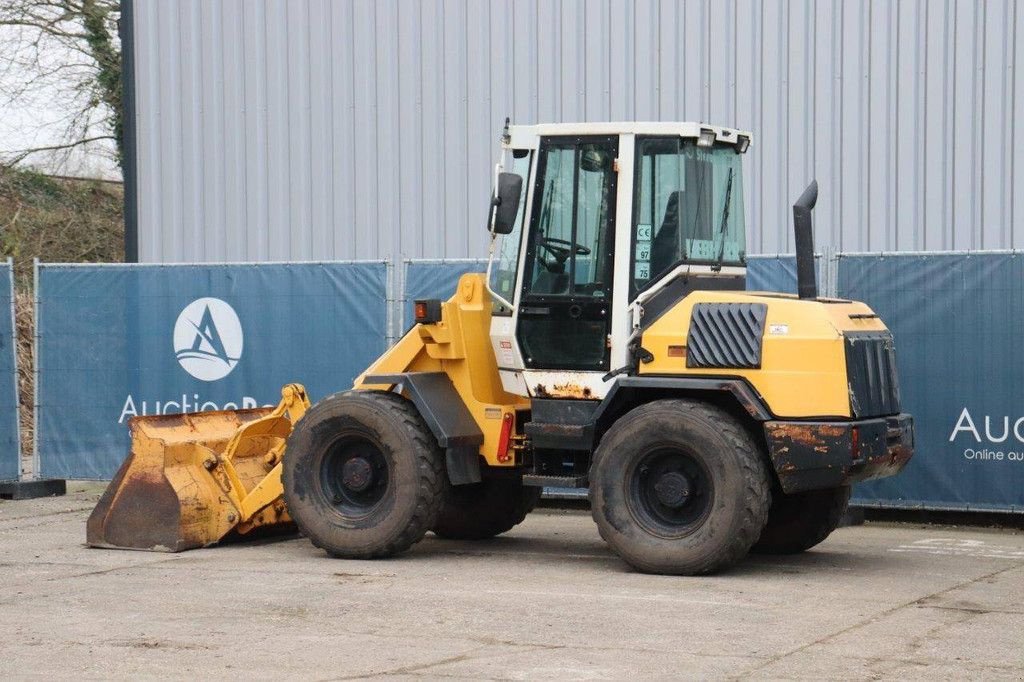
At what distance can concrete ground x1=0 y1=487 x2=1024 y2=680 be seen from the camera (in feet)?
23.6

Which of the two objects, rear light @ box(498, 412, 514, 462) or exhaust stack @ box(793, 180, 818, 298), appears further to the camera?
rear light @ box(498, 412, 514, 462)

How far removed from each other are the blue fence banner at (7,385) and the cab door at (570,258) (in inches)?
237

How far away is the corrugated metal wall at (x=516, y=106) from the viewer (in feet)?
46.2

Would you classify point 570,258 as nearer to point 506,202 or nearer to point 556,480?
point 506,202

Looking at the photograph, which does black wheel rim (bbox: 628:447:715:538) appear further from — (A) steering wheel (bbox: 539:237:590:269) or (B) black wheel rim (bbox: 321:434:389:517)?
(B) black wheel rim (bbox: 321:434:389:517)

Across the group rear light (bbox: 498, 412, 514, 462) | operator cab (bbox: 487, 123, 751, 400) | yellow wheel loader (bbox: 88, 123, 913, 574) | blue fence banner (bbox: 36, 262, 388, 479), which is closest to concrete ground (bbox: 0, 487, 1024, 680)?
yellow wheel loader (bbox: 88, 123, 913, 574)

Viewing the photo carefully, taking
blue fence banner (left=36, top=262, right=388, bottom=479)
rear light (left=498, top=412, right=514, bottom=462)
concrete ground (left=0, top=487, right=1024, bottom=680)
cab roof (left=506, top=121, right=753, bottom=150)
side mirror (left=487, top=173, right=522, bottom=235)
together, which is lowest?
concrete ground (left=0, top=487, right=1024, bottom=680)

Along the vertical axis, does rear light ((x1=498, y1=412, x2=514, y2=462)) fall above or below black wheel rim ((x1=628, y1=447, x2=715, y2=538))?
above

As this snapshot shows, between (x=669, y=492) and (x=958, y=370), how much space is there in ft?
11.3

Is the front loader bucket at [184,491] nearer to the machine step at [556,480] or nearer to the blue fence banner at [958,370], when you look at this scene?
the machine step at [556,480]

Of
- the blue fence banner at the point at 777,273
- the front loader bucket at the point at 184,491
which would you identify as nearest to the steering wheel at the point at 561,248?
the front loader bucket at the point at 184,491

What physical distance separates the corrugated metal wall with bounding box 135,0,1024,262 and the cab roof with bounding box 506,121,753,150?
4.37 metres

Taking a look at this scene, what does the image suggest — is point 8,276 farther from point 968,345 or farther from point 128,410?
point 968,345

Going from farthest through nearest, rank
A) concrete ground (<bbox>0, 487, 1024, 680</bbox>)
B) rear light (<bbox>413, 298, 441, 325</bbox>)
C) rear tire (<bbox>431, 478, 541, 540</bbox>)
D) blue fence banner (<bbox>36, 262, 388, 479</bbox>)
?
blue fence banner (<bbox>36, 262, 388, 479</bbox>), rear tire (<bbox>431, 478, 541, 540</bbox>), rear light (<bbox>413, 298, 441, 325</bbox>), concrete ground (<bbox>0, 487, 1024, 680</bbox>)
